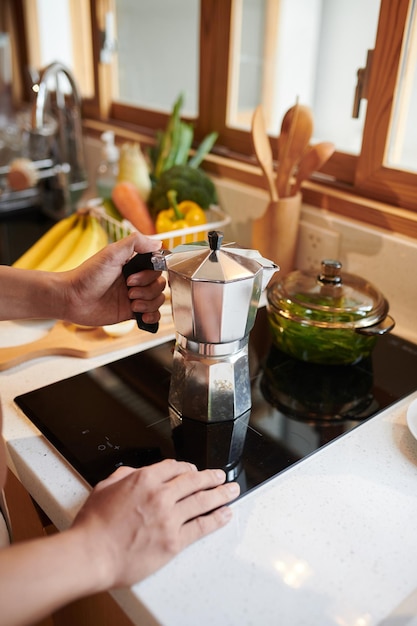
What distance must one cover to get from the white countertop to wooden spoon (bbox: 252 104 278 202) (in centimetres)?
47

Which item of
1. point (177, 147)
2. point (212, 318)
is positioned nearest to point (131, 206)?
point (177, 147)

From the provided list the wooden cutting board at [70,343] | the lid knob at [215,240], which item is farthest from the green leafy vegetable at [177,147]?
the lid knob at [215,240]

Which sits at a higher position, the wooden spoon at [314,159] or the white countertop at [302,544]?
the wooden spoon at [314,159]

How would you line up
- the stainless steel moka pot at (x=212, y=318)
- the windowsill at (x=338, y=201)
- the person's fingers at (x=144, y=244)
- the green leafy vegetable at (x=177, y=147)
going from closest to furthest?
the stainless steel moka pot at (x=212, y=318) < the person's fingers at (x=144, y=244) < the windowsill at (x=338, y=201) < the green leafy vegetable at (x=177, y=147)

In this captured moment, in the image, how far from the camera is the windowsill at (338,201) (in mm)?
940

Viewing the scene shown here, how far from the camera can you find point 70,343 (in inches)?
33.8

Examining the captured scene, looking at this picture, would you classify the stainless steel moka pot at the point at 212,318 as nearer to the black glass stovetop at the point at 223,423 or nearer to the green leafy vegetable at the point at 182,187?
the black glass stovetop at the point at 223,423

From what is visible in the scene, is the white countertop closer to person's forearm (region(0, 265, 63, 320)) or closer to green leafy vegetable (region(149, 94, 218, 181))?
person's forearm (region(0, 265, 63, 320))

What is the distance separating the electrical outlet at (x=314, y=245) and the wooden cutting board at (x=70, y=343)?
32cm

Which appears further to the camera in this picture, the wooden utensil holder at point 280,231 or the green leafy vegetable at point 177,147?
the green leafy vegetable at point 177,147

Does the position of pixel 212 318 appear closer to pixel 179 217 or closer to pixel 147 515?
pixel 147 515

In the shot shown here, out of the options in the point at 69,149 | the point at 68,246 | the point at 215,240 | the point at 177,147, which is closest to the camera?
the point at 215,240

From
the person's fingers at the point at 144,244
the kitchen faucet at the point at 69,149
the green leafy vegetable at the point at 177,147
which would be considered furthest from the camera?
the kitchen faucet at the point at 69,149

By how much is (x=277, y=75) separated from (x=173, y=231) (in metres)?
0.46
